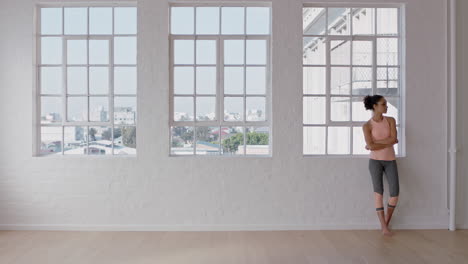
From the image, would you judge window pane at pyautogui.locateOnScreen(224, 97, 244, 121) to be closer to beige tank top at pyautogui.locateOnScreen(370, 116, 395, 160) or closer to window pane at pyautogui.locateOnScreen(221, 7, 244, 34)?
window pane at pyautogui.locateOnScreen(221, 7, 244, 34)

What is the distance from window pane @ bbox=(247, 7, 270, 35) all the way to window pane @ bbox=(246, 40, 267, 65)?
0.44 ft

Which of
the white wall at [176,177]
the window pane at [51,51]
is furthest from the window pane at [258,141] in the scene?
the window pane at [51,51]

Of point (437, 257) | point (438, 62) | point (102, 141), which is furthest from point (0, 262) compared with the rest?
point (438, 62)

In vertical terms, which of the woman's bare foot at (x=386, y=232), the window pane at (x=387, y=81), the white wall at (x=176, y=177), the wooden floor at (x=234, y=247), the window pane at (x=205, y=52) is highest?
the window pane at (x=205, y=52)

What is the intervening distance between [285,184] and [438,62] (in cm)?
256

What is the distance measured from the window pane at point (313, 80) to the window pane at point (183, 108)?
1.52 metres

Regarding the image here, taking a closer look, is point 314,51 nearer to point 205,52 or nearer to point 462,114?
point 205,52

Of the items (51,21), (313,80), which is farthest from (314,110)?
(51,21)

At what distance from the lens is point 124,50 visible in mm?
4922

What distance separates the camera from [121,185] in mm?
4777

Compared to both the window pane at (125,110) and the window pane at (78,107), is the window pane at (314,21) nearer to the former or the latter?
the window pane at (125,110)

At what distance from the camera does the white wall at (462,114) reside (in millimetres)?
4848

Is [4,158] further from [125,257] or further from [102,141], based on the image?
[125,257]

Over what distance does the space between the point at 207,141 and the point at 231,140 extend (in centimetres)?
32
